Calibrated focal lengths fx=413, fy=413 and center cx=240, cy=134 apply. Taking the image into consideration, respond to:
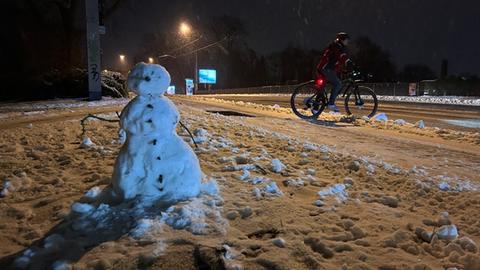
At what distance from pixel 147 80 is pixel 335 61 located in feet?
23.5

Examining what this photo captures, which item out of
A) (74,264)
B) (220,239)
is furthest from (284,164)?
(74,264)

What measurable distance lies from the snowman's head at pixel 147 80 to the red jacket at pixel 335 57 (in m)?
6.90

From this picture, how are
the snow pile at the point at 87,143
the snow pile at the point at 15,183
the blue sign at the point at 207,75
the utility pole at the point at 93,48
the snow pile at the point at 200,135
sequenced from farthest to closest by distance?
the blue sign at the point at 207,75
the utility pole at the point at 93,48
the snow pile at the point at 200,135
the snow pile at the point at 87,143
the snow pile at the point at 15,183

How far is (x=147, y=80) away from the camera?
363cm

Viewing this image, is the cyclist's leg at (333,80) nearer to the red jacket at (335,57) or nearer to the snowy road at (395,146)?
the red jacket at (335,57)

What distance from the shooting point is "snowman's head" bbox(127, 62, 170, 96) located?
363 cm

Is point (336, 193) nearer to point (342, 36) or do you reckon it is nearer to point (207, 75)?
point (342, 36)

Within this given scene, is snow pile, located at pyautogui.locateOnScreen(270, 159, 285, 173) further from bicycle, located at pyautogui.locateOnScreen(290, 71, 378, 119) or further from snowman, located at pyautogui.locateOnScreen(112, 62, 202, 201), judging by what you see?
bicycle, located at pyautogui.locateOnScreen(290, 71, 378, 119)

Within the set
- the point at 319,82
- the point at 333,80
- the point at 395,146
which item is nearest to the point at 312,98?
the point at 319,82

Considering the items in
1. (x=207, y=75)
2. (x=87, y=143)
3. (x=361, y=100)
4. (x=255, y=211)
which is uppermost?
(x=207, y=75)

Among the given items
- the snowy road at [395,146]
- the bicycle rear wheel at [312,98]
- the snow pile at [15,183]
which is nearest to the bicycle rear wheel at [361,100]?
the bicycle rear wheel at [312,98]

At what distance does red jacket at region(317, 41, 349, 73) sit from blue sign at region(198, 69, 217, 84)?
188 feet

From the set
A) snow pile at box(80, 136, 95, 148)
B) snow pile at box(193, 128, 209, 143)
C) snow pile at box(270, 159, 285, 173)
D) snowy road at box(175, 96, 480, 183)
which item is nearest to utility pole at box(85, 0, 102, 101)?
snowy road at box(175, 96, 480, 183)

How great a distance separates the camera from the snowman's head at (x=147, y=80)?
3.63 meters
